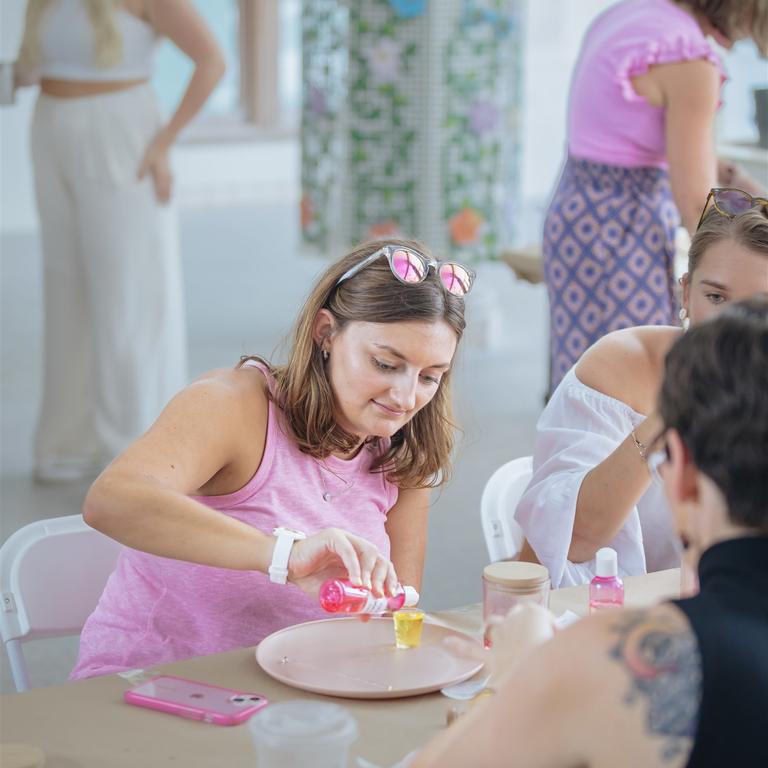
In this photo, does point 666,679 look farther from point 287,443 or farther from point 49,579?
point 49,579

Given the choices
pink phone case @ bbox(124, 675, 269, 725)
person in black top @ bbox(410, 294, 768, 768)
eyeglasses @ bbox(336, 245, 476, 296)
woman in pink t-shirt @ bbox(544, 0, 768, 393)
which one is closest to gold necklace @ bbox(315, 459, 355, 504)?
eyeglasses @ bbox(336, 245, 476, 296)

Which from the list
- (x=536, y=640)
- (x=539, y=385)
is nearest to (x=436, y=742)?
(x=536, y=640)

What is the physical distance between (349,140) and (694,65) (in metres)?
2.87

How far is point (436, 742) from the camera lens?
1.20 metres

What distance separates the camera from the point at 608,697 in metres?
1.03

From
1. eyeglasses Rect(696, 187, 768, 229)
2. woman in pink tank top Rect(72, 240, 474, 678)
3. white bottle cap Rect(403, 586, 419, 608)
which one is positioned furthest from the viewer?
eyeglasses Rect(696, 187, 768, 229)

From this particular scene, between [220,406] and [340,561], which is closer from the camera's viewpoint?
[340,561]

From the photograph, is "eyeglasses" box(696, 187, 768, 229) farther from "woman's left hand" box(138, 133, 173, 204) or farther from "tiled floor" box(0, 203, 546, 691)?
"woman's left hand" box(138, 133, 173, 204)

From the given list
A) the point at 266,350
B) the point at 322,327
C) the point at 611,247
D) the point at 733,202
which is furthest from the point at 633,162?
the point at 266,350

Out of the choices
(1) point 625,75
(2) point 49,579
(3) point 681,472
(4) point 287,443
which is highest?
(1) point 625,75

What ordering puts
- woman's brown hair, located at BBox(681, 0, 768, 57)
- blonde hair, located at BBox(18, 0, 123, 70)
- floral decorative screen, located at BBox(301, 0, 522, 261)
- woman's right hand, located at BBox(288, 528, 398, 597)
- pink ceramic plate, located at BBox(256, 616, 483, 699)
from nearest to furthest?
1. pink ceramic plate, located at BBox(256, 616, 483, 699)
2. woman's right hand, located at BBox(288, 528, 398, 597)
3. woman's brown hair, located at BBox(681, 0, 768, 57)
4. blonde hair, located at BBox(18, 0, 123, 70)
5. floral decorative screen, located at BBox(301, 0, 522, 261)

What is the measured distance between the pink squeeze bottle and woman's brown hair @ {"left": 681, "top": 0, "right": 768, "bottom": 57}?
194 cm

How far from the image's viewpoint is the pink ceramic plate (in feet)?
5.11

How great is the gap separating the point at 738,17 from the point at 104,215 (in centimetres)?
204
